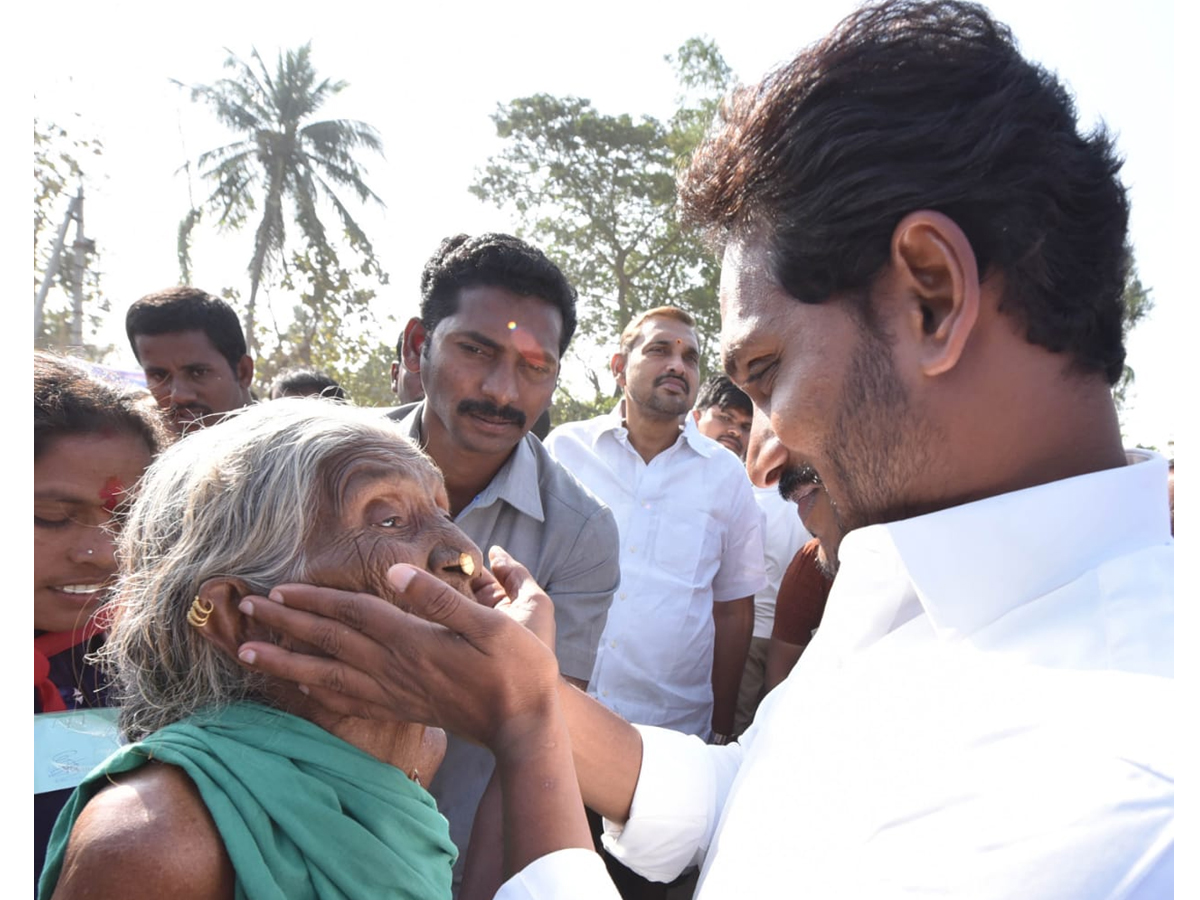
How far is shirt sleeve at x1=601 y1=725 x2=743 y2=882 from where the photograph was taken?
2.32 metres

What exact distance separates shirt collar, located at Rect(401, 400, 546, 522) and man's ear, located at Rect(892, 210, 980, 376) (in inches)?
82.2

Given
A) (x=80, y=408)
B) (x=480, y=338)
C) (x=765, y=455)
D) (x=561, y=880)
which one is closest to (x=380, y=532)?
(x=561, y=880)

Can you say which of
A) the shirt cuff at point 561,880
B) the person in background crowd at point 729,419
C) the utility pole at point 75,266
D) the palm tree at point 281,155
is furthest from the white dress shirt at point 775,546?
the palm tree at point 281,155

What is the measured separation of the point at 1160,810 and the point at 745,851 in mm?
733

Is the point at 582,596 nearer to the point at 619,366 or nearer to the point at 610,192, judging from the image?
the point at 619,366

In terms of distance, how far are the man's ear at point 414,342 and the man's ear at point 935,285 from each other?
2.89m

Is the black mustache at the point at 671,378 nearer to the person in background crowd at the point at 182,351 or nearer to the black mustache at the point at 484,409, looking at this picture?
the black mustache at the point at 484,409

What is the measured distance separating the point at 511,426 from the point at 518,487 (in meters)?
0.29

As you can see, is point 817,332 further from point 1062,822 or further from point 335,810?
point 335,810

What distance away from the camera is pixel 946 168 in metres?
1.60

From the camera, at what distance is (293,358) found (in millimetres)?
22625

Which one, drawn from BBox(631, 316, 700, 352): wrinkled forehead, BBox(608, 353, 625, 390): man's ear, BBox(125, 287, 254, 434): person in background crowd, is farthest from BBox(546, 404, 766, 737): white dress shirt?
BBox(125, 287, 254, 434): person in background crowd

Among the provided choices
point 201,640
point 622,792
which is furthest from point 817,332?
point 201,640

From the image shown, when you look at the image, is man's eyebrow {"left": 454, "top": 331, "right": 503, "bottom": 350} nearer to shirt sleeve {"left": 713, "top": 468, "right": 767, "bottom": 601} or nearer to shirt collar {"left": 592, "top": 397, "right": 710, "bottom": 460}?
shirt collar {"left": 592, "top": 397, "right": 710, "bottom": 460}
